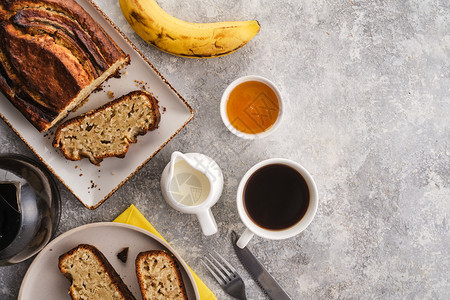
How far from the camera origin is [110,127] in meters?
1.79

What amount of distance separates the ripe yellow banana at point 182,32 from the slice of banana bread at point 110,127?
0.25 metres

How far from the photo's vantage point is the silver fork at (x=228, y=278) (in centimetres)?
186

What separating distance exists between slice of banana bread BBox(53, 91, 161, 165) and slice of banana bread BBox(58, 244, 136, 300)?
39 centimetres

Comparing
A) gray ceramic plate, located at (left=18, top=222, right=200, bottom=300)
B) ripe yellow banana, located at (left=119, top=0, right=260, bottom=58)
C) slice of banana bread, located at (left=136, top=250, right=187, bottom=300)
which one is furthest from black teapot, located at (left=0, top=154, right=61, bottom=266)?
ripe yellow banana, located at (left=119, top=0, right=260, bottom=58)

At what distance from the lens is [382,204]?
1939 mm

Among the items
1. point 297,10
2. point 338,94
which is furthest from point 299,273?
point 297,10

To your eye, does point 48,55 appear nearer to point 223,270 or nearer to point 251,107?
point 251,107

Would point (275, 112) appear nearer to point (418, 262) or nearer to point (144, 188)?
point (144, 188)

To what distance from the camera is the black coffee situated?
1716 mm

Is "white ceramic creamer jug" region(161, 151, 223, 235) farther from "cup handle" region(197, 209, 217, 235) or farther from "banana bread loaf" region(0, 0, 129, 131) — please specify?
"banana bread loaf" region(0, 0, 129, 131)

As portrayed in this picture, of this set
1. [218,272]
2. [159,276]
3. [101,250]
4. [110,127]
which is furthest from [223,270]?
[110,127]

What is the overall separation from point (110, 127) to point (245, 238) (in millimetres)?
738

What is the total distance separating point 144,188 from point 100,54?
0.61 meters

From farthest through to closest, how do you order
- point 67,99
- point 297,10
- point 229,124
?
point 297,10 → point 229,124 → point 67,99
